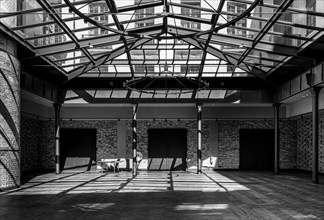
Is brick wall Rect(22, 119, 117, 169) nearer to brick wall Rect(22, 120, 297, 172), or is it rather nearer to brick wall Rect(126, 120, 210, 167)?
brick wall Rect(22, 120, 297, 172)

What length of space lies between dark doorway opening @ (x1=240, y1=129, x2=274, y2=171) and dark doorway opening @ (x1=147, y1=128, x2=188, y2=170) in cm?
405

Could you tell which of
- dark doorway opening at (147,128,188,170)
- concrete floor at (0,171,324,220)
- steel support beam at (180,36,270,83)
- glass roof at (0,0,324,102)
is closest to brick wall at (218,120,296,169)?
dark doorway opening at (147,128,188,170)

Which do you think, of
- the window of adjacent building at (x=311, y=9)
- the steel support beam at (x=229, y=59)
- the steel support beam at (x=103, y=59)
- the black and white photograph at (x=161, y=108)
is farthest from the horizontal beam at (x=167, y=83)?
the window of adjacent building at (x=311, y=9)

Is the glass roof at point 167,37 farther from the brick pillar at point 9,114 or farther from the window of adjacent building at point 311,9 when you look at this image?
the brick pillar at point 9,114

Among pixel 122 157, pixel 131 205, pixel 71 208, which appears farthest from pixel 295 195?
pixel 122 157

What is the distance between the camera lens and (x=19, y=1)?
15.9 metres

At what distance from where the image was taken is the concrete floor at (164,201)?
1105 cm

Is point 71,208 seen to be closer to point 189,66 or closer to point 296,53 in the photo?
point 296,53

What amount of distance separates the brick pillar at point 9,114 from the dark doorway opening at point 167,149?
531 inches

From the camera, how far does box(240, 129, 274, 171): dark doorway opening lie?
2955 centimetres

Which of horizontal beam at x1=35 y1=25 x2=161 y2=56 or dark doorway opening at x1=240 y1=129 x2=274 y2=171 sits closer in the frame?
horizontal beam at x1=35 y1=25 x2=161 y2=56

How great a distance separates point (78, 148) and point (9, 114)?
13.7m

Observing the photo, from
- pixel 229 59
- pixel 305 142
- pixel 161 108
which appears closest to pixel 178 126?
pixel 161 108

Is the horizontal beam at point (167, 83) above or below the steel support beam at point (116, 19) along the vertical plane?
below
